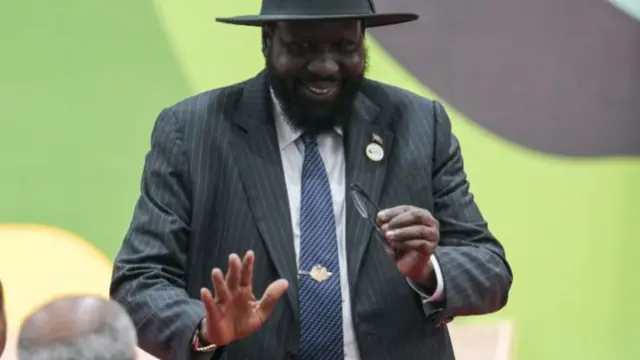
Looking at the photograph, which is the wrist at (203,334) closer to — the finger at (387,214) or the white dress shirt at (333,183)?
the white dress shirt at (333,183)

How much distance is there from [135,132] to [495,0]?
1204 mm

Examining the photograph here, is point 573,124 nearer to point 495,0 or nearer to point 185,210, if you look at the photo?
point 495,0

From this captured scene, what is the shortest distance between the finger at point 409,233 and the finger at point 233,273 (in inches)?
11.4

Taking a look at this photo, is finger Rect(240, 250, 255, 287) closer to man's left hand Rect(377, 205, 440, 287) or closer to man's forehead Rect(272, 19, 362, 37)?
man's left hand Rect(377, 205, 440, 287)

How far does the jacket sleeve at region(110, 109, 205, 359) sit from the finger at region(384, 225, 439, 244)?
1.25ft

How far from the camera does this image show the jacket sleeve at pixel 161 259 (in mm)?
2168

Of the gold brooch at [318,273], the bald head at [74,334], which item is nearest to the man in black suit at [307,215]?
the gold brooch at [318,273]

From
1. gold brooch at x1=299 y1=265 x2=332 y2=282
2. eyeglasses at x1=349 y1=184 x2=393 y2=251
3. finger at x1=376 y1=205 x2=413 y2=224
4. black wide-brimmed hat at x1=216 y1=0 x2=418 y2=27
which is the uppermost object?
black wide-brimmed hat at x1=216 y1=0 x2=418 y2=27

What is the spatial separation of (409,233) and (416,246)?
0.10ft

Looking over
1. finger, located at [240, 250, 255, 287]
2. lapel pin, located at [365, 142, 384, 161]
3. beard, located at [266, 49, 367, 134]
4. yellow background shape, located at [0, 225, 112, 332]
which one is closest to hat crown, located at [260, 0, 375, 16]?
beard, located at [266, 49, 367, 134]

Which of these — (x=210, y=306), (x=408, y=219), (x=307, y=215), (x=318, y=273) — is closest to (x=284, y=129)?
(x=307, y=215)

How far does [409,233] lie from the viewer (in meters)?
2.10

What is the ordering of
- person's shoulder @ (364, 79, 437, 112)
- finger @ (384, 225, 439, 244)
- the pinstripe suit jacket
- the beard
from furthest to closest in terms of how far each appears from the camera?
person's shoulder @ (364, 79, 437, 112)
the beard
the pinstripe suit jacket
finger @ (384, 225, 439, 244)

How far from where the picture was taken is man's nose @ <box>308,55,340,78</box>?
2.31 meters
